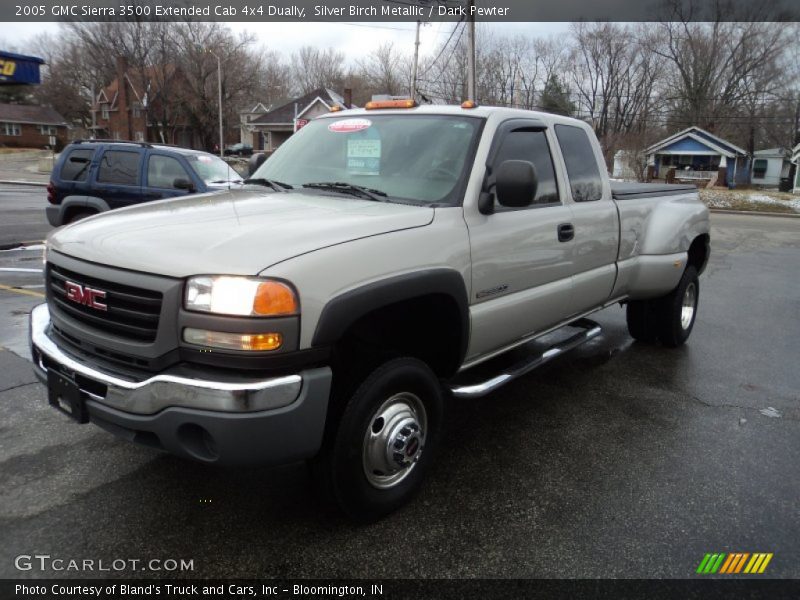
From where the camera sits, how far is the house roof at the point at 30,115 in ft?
227

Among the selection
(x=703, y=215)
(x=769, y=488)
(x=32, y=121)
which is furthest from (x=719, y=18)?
(x=32, y=121)

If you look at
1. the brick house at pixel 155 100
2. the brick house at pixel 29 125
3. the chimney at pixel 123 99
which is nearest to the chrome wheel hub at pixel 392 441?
the brick house at pixel 155 100

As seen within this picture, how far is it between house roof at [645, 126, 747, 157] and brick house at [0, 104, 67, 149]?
202ft

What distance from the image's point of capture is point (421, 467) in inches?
122

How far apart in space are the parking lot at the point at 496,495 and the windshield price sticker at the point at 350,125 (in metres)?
2.07

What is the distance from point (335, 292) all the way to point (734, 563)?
2.14 metres

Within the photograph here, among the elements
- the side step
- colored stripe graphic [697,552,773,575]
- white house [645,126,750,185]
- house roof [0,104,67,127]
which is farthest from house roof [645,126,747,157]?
house roof [0,104,67,127]

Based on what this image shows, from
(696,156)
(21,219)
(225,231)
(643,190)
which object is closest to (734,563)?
(225,231)

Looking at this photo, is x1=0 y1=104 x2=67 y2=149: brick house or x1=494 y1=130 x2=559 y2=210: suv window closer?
x1=494 y1=130 x2=559 y2=210: suv window

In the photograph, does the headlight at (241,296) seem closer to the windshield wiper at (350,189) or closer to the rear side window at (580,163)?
the windshield wiper at (350,189)

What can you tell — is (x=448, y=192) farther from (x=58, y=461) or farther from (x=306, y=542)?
(x=58, y=461)

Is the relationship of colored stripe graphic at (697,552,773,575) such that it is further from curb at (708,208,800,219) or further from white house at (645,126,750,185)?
white house at (645,126,750,185)

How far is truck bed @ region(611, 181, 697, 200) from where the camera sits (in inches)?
194

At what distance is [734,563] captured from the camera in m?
2.71
